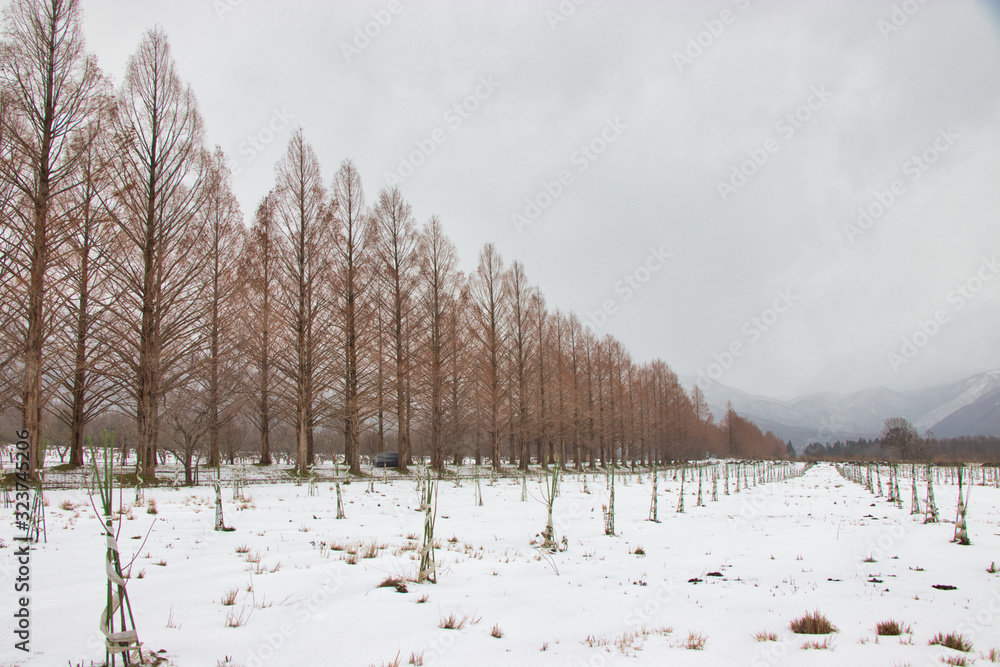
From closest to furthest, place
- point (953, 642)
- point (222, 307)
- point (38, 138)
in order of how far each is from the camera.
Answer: point (953, 642) → point (38, 138) → point (222, 307)

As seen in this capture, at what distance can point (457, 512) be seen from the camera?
12898 millimetres

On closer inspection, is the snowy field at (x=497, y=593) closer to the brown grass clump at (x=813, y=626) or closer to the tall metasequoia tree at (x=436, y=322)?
the brown grass clump at (x=813, y=626)

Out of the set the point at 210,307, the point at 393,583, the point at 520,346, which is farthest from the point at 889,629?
the point at 520,346

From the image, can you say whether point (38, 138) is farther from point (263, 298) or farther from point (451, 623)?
point (451, 623)

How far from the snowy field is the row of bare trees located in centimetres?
276

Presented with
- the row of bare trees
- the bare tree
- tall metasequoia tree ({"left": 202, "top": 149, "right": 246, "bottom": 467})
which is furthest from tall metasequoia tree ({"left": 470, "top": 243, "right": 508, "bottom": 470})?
the bare tree

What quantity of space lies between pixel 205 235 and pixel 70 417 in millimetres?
9356

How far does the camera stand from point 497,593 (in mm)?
5723

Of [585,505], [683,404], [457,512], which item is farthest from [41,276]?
[683,404]

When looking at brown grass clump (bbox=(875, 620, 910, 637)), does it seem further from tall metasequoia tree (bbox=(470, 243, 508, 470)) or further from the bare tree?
the bare tree

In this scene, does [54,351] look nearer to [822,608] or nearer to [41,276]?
[41,276]

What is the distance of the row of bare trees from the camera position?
12352mm

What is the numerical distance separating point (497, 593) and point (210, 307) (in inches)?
558

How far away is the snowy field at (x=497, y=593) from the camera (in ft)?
13.1
